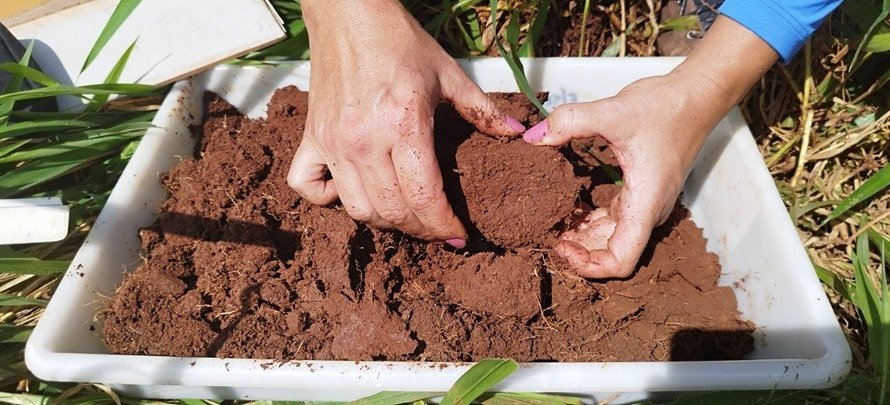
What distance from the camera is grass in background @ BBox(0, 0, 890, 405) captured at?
53.9 inches

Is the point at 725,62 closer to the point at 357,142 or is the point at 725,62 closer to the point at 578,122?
the point at 578,122

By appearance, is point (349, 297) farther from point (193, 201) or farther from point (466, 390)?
point (193, 201)

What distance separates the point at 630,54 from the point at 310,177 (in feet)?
3.50

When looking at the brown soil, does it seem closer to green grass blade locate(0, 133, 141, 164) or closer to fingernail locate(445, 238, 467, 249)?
fingernail locate(445, 238, 467, 249)

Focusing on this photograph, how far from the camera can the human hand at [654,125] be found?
1.20 m

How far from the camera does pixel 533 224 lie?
1.24 metres

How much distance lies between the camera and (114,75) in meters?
1.58

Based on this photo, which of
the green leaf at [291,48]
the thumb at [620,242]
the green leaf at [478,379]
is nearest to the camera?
the green leaf at [478,379]

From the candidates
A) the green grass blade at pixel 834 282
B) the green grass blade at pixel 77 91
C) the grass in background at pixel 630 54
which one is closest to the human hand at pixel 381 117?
the grass in background at pixel 630 54

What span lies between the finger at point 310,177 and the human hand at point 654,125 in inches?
16.5

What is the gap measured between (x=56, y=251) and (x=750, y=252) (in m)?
1.63

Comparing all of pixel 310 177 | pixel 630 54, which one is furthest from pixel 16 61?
pixel 630 54

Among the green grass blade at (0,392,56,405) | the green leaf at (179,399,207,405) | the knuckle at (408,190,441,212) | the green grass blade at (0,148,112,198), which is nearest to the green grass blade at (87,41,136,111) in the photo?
the green grass blade at (0,148,112,198)

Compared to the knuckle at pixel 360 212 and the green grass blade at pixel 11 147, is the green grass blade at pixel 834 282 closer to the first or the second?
the knuckle at pixel 360 212
